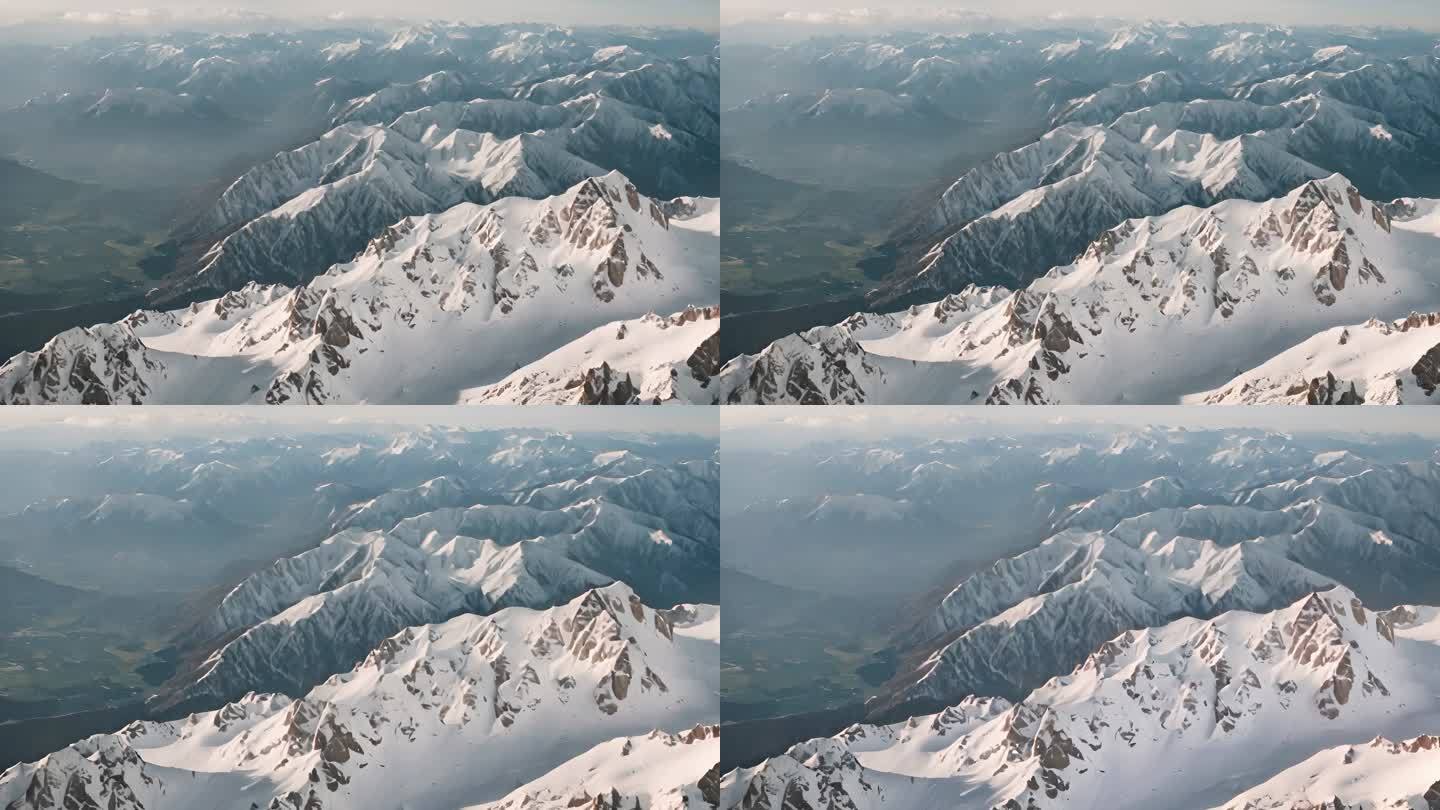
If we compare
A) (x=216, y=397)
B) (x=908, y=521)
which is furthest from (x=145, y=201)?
(x=908, y=521)

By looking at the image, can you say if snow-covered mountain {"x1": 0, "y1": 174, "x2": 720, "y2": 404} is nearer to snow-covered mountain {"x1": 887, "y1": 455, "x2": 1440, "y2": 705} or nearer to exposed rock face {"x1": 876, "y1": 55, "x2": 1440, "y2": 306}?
exposed rock face {"x1": 876, "y1": 55, "x2": 1440, "y2": 306}

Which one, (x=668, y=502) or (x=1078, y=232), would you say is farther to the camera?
(x=668, y=502)

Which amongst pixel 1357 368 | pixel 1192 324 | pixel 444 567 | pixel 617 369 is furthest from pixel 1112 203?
pixel 444 567

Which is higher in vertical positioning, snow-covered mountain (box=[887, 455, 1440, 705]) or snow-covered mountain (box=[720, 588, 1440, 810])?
snow-covered mountain (box=[887, 455, 1440, 705])

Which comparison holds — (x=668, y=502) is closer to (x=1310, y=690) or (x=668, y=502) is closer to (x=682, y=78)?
(x=682, y=78)

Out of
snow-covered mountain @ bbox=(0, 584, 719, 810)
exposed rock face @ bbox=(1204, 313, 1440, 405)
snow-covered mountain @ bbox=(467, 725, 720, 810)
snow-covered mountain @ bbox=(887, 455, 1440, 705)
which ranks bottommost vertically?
snow-covered mountain @ bbox=(467, 725, 720, 810)

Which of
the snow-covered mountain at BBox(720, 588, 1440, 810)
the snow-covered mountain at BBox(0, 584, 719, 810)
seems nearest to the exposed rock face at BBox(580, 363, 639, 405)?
the snow-covered mountain at BBox(0, 584, 719, 810)

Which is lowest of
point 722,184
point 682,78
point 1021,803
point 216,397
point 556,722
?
point 1021,803
